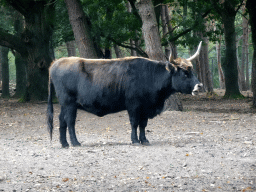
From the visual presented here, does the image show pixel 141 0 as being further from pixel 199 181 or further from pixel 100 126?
pixel 199 181

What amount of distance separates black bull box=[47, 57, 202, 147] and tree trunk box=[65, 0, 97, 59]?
25.2 ft

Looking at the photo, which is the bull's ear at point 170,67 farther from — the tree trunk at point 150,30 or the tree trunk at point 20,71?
the tree trunk at point 20,71

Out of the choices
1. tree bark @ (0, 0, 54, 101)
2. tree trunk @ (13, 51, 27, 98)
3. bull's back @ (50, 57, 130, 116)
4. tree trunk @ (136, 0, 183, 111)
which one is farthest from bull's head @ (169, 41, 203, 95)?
tree trunk @ (13, 51, 27, 98)

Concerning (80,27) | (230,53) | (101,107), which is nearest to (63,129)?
(101,107)

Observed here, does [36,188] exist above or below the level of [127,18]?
below

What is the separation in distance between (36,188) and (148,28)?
10.2 m

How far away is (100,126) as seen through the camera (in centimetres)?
1238

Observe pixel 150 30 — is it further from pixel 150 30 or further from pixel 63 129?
pixel 63 129

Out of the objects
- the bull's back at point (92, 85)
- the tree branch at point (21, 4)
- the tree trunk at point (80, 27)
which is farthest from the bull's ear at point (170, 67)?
the tree branch at point (21, 4)

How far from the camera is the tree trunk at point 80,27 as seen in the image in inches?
630

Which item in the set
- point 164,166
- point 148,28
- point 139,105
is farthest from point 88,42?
point 164,166

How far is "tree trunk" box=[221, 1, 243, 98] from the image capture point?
21375 millimetres

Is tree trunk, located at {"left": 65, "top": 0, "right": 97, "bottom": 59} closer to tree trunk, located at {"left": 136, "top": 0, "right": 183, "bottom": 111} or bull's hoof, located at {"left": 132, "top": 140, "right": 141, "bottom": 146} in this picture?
tree trunk, located at {"left": 136, "top": 0, "right": 183, "bottom": 111}

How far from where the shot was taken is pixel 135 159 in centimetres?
718
